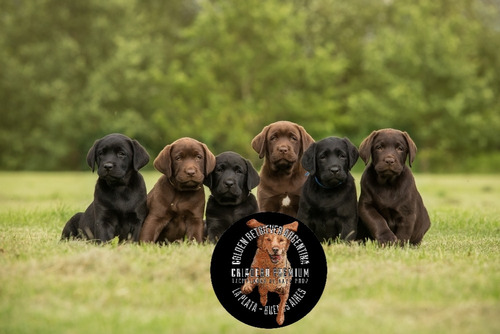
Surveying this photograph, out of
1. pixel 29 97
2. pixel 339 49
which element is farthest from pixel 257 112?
pixel 29 97

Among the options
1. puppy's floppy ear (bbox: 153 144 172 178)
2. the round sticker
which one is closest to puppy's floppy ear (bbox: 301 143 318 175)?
puppy's floppy ear (bbox: 153 144 172 178)

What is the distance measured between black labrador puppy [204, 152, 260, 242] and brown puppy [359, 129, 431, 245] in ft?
3.60

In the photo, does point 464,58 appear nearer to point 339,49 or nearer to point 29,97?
point 339,49

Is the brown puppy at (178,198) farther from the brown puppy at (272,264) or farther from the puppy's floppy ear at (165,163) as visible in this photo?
the brown puppy at (272,264)

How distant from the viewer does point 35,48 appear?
33375mm

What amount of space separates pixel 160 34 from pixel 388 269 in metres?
36.4

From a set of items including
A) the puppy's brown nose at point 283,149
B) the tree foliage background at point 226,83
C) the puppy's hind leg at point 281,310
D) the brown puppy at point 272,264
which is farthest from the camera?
the tree foliage background at point 226,83

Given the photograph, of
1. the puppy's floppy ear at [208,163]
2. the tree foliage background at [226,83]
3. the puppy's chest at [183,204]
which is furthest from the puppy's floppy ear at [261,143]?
the tree foliage background at [226,83]

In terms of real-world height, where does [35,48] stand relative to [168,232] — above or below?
above

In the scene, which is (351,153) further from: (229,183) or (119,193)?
(119,193)

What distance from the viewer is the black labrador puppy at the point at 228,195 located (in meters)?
6.59

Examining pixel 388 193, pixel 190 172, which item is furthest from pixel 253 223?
pixel 388 193

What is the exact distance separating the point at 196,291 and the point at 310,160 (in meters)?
2.35

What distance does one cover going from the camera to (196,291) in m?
4.40
